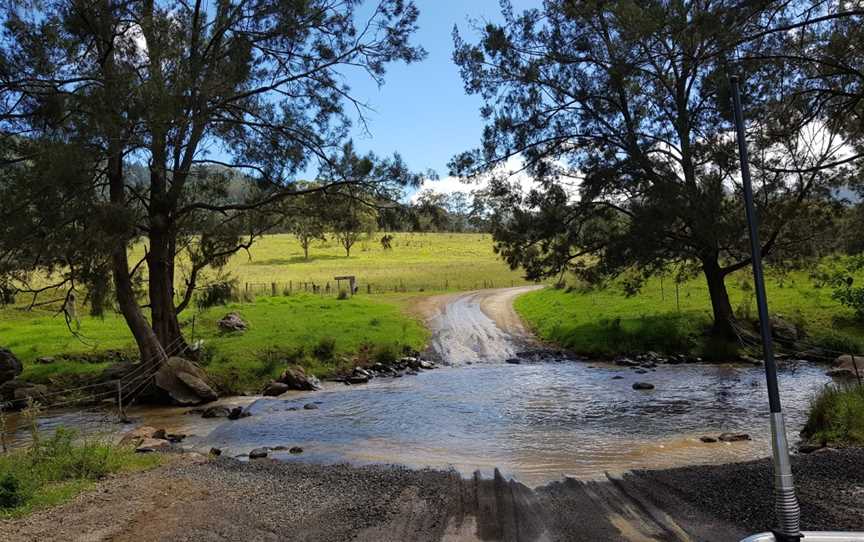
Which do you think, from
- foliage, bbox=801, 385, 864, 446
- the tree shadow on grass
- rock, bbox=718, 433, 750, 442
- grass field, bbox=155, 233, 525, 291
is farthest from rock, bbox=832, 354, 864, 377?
grass field, bbox=155, 233, 525, 291

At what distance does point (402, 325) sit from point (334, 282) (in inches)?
1137

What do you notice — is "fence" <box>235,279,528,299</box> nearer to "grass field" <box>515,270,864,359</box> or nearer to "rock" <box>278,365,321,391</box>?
"grass field" <box>515,270,864,359</box>

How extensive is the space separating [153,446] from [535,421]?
8.57 m

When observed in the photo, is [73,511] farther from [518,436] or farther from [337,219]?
[337,219]

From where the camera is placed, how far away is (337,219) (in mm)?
20938

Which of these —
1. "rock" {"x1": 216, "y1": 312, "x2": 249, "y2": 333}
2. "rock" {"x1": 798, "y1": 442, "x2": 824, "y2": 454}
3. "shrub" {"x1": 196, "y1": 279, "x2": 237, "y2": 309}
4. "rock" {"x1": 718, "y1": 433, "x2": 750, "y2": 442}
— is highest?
"shrub" {"x1": 196, "y1": 279, "x2": 237, "y2": 309}

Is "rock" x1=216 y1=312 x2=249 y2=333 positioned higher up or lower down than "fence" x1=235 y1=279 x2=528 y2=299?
lower down

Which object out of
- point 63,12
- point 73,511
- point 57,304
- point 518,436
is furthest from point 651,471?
point 57,304

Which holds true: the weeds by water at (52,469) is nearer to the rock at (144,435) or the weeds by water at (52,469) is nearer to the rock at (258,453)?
the rock at (258,453)

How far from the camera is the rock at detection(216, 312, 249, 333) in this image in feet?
91.6

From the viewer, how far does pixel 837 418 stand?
1165cm

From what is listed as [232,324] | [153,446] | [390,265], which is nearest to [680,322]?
[232,324]

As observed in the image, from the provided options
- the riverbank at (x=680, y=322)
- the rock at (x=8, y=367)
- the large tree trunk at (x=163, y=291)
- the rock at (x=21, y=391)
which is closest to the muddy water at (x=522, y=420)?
the rock at (x=21, y=391)

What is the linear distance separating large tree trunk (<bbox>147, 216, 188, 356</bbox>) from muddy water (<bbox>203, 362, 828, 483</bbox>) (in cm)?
498
